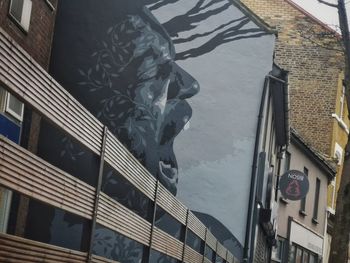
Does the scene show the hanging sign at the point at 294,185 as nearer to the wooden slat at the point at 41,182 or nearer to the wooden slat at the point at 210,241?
the wooden slat at the point at 210,241

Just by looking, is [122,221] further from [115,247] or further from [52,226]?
[115,247]

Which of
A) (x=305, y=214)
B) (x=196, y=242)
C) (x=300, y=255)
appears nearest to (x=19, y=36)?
(x=196, y=242)

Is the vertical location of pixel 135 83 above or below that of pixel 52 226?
above

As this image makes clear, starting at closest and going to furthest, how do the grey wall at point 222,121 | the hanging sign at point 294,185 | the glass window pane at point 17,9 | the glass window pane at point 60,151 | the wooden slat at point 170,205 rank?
the wooden slat at point 170,205 < the glass window pane at point 17,9 < the glass window pane at point 60,151 < the grey wall at point 222,121 < the hanging sign at point 294,185

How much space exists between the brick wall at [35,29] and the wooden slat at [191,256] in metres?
4.21

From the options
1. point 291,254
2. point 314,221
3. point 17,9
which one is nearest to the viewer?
point 17,9

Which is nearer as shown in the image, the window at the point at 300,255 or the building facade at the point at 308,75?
the window at the point at 300,255

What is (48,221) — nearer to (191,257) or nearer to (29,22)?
(29,22)

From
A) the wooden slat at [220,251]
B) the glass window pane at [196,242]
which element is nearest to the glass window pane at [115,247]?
the glass window pane at [196,242]

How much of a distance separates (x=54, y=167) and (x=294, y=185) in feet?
51.7

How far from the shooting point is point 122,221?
4875mm

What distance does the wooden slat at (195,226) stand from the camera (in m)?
7.88

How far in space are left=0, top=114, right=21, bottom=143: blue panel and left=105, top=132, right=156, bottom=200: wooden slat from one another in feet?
12.6

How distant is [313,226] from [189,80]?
13.2m
